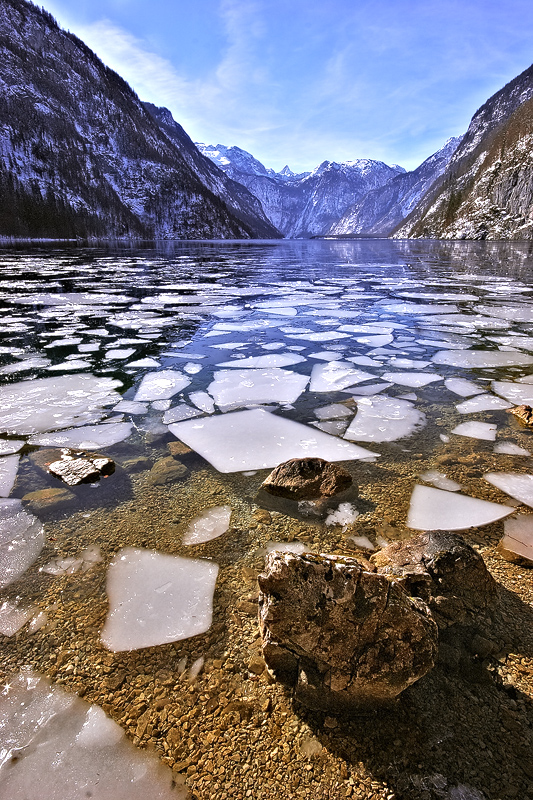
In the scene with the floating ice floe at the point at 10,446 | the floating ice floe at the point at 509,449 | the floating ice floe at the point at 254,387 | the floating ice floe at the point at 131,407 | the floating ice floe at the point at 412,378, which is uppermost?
the floating ice floe at the point at 412,378

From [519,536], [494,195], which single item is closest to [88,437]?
[519,536]

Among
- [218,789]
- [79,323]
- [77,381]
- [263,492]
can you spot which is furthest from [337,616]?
[79,323]

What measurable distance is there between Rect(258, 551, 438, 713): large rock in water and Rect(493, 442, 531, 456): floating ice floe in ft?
4.47

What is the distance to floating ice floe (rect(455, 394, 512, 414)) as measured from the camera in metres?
2.53

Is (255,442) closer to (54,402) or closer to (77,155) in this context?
(54,402)

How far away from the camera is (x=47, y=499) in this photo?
1.69m

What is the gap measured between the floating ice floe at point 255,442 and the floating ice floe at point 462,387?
1205 millimetres

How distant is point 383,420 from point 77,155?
297 ft

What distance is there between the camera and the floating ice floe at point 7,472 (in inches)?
68.4

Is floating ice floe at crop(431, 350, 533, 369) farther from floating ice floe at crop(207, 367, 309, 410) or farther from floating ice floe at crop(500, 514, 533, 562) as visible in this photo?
floating ice floe at crop(500, 514, 533, 562)

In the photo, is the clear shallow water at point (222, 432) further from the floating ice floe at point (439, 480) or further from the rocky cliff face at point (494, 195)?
the rocky cliff face at point (494, 195)

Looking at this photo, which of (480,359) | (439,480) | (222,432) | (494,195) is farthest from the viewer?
(494,195)

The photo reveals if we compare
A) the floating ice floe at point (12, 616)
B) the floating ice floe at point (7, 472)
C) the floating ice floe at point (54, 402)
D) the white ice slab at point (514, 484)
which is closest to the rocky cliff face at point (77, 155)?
the floating ice floe at point (54, 402)

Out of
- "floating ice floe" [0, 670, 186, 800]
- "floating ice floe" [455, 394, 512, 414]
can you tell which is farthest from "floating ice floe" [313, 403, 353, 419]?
"floating ice floe" [0, 670, 186, 800]
